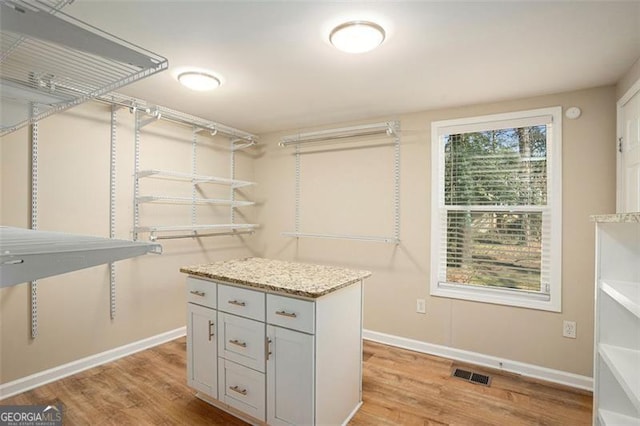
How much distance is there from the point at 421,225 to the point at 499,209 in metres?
0.69

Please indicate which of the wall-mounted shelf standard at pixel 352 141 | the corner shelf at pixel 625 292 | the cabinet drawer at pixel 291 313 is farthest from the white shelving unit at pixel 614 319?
the wall-mounted shelf standard at pixel 352 141

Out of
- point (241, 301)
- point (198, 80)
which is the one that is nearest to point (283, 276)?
point (241, 301)

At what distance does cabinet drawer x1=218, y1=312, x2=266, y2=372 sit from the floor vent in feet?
5.66

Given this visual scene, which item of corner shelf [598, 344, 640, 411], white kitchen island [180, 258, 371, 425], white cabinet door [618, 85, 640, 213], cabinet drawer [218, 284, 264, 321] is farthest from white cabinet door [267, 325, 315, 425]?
white cabinet door [618, 85, 640, 213]

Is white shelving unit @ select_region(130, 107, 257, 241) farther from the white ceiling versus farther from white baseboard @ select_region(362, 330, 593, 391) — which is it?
white baseboard @ select_region(362, 330, 593, 391)

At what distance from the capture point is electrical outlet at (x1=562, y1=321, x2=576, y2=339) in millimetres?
2557

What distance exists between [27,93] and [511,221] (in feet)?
10.7

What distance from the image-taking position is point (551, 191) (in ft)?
8.75

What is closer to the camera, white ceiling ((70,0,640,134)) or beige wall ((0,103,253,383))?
white ceiling ((70,0,640,134))

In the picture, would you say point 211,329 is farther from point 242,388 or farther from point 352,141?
point 352,141

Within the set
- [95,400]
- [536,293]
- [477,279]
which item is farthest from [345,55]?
[95,400]

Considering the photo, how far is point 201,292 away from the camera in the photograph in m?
2.18

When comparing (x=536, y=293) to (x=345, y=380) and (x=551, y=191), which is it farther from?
(x=345, y=380)

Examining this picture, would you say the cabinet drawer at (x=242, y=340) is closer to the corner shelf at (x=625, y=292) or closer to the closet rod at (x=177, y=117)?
the corner shelf at (x=625, y=292)
